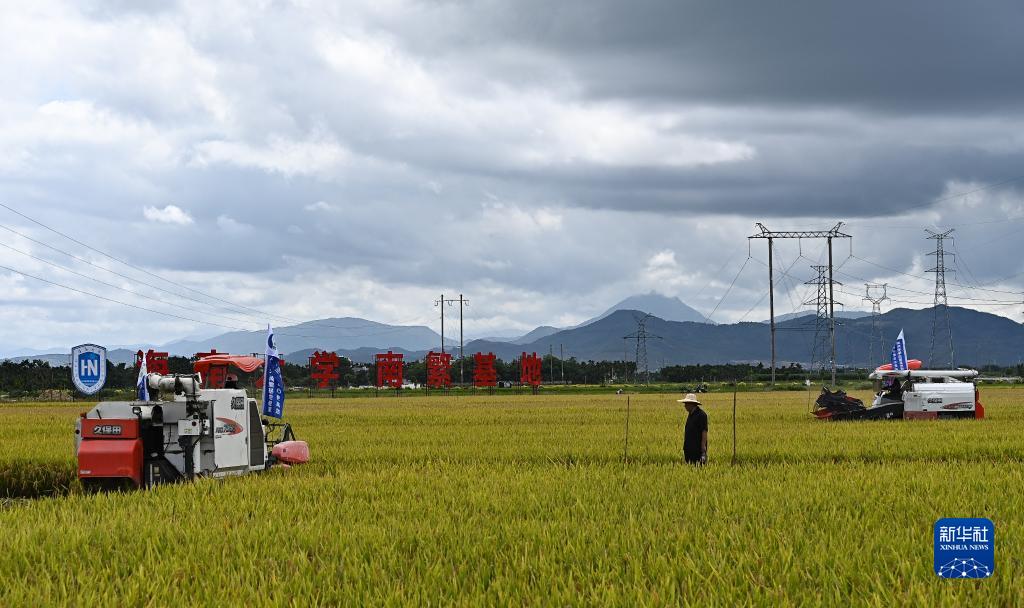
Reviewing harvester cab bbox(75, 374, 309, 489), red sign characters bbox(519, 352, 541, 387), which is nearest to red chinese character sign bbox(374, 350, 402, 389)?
red sign characters bbox(519, 352, 541, 387)

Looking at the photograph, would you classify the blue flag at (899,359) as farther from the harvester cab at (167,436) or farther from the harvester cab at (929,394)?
the harvester cab at (167,436)

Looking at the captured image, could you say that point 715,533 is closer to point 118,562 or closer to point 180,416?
point 118,562

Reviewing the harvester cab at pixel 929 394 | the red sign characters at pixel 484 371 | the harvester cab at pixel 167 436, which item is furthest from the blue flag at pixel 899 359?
the red sign characters at pixel 484 371

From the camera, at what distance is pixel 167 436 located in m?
16.6

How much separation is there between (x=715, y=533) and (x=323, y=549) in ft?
15.1

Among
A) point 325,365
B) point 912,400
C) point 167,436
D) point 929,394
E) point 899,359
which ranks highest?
point 899,359

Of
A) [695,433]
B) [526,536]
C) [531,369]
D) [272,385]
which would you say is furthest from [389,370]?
[526,536]

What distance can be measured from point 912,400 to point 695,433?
20.5 meters

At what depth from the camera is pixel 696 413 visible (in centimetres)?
1811

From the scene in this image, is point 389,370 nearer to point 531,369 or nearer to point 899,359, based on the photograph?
point 531,369

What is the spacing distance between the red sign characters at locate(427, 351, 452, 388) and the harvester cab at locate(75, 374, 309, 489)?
75962 millimetres

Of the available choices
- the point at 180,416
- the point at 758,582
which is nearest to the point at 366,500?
the point at 180,416

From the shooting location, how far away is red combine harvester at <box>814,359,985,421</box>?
115 ft

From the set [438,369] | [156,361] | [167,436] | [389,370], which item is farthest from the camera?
[438,369]
